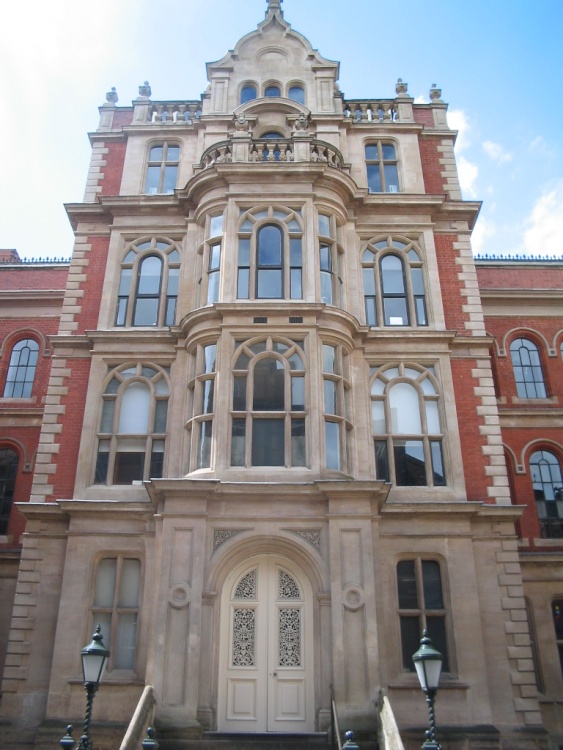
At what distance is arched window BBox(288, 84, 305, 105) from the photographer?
896 inches

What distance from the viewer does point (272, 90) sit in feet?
75.7

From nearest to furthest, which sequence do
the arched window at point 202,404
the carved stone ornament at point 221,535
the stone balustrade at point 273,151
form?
the carved stone ornament at point 221,535, the arched window at point 202,404, the stone balustrade at point 273,151

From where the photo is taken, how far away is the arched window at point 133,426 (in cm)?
1719

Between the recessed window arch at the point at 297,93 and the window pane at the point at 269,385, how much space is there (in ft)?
33.9

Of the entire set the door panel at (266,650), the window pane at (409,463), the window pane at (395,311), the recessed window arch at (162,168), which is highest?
the recessed window arch at (162,168)

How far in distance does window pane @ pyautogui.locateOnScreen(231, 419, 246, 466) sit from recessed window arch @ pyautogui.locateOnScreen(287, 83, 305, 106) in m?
12.0

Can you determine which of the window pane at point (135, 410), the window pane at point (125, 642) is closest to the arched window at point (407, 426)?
the window pane at point (135, 410)

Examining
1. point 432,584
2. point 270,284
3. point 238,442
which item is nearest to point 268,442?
point 238,442

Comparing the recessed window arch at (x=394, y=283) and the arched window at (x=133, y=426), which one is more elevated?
the recessed window arch at (x=394, y=283)

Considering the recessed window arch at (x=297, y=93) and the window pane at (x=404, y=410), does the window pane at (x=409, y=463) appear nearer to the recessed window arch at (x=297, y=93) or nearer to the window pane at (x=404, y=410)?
the window pane at (x=404, y=410)

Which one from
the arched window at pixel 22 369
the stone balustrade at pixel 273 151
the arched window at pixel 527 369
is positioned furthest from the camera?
the arched window at pixel 22 369

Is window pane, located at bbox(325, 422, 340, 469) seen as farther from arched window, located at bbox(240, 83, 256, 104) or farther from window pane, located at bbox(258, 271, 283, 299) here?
arched window, located at bbox(240, 83, 256, 104)

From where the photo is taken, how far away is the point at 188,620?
14.1m

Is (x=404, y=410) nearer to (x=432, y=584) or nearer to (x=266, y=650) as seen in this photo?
(x=432, y=584)
